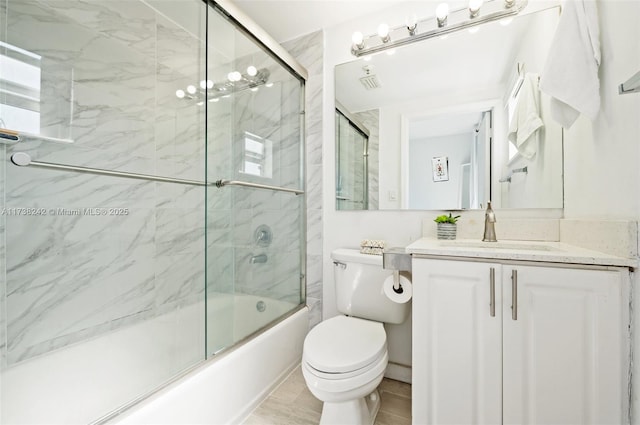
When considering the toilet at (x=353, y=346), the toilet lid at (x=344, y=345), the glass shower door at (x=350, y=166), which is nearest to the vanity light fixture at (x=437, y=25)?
the glass shower door at (x=350, y=166)

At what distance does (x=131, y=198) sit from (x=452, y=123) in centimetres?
189

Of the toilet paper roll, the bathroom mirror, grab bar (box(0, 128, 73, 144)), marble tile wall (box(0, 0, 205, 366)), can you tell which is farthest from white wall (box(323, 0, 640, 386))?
grab bar (box(0, 128, 73, 144))

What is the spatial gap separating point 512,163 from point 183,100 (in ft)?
6.25

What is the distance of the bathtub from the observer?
1.08m

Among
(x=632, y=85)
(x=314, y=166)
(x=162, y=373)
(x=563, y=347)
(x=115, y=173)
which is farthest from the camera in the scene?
(x=314, y=166)

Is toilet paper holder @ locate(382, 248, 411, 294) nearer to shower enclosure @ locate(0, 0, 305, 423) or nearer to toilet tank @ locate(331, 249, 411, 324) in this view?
toilet tank @ locate(331, 249, 411, 324)

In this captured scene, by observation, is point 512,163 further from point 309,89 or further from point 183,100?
point 183,100

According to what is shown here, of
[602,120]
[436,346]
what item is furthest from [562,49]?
[436,346]

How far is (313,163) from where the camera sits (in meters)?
1.98

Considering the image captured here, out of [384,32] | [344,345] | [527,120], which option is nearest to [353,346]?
[344,345]

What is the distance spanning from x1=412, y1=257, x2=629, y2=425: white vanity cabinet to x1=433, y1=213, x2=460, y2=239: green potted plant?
44cm

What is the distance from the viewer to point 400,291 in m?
1.39

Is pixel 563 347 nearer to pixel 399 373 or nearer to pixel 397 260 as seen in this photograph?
pixel 397 260

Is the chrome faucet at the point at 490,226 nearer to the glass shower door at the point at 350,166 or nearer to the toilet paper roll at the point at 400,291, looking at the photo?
the toilet paper roll at the point at 400,291
